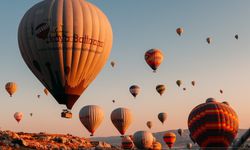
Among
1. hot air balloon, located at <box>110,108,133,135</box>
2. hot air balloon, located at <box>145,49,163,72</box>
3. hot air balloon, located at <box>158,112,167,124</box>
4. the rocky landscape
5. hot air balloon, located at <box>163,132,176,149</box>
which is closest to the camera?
hot air balloon, located at <box>145,49,163,72</box>

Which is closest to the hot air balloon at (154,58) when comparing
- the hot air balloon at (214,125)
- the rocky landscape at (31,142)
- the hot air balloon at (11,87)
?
the rocky landscape at (31,142)

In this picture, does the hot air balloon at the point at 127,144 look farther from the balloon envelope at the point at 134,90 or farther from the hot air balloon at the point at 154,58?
the hot air balloon at the point at 154,58

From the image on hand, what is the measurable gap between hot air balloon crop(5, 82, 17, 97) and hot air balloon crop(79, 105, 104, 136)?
16.1 meters

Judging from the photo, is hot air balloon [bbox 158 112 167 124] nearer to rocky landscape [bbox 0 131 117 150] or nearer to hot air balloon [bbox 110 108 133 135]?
hot air balloon [bbox 110 108 133 135]

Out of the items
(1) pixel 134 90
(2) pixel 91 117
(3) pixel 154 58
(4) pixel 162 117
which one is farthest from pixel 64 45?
(4) pixel 162 117

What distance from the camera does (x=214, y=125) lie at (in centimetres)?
2603

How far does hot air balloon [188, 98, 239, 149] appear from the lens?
2578 centimetres

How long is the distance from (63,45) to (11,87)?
41381mm

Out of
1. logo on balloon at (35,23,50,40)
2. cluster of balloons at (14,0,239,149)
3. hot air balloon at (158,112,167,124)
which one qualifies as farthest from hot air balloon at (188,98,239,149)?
hot air balloon at (158,112,167,124)

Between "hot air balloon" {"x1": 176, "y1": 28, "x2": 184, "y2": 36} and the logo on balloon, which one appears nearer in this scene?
the logo on balloon

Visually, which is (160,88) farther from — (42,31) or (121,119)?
(42,31)

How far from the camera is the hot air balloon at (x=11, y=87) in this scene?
67.4 metres

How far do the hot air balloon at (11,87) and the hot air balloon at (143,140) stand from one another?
24.8m

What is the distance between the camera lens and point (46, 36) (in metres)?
30.9
